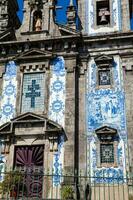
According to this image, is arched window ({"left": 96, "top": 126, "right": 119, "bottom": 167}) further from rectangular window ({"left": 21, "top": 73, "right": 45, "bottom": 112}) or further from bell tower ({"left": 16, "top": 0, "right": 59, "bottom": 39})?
bell tower ({"left": 16, "top": 0, "right": 59, "bottom": 39})

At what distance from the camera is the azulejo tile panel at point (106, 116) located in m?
16.4

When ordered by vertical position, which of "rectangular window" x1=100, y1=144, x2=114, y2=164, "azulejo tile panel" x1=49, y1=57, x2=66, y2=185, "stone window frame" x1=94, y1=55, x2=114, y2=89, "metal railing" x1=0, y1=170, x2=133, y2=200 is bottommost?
"metal railing" x1=0, y1=170, x2=133, y2=200

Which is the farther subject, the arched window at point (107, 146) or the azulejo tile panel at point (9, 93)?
the azulejo tile panel at point (9, 93)

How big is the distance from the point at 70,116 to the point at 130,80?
3.35 metres

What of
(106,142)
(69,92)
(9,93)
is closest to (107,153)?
(106,142)

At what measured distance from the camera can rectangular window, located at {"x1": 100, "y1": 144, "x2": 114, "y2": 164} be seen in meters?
16.7

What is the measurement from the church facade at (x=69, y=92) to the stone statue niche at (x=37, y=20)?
6cm

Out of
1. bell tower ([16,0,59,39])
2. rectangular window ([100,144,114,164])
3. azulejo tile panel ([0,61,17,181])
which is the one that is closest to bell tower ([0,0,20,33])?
bell tower ([16,0,59,39])

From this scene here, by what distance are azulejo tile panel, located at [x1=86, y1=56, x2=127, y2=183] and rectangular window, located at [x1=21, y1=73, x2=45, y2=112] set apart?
7.46 feet

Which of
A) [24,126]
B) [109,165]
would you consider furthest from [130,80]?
[24,126]

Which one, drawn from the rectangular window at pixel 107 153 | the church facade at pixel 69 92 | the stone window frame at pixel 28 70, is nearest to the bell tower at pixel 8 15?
the church facade at pixel 69 92

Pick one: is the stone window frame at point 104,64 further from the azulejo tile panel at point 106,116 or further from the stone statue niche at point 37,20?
the stone statue niche at point 37,20

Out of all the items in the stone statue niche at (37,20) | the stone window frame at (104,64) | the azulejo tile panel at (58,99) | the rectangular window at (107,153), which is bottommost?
the rectangular window at (107,153)

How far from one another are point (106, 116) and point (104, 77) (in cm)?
217
